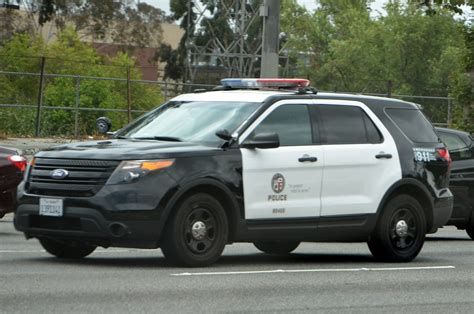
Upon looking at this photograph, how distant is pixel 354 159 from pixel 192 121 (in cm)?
171

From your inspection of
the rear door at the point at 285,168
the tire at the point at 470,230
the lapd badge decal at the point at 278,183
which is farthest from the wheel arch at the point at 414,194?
the tire at the point at 470,230

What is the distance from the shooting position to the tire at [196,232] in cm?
1173

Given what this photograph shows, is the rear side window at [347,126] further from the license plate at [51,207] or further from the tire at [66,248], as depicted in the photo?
the license plate at [51,207]

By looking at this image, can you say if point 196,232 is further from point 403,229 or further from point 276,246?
point 403,229

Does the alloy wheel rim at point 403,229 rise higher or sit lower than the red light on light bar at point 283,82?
lower

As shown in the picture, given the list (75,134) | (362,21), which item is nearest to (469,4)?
(75,134)

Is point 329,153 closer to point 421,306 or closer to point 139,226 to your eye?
point 139,226

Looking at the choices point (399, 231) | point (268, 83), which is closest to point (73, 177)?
point (268, 83)

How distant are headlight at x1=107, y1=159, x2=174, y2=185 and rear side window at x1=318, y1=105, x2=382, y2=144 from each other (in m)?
2.22

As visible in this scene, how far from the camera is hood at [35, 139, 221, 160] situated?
11698 mm

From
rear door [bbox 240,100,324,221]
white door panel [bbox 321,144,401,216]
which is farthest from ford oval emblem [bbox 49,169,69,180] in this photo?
white door panel [bbox 321,144,401,216]

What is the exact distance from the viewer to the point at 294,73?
9062 cm

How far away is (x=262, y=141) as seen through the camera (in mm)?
12344

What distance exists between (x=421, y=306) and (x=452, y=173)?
26.1 ft
